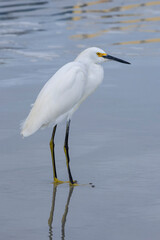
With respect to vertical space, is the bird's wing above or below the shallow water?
above

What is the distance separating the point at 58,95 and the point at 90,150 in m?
0.75

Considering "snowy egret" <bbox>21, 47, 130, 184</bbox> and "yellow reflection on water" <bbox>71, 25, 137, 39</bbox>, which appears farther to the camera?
"yellow reflection on water" <bbox>71, 25, 137, 39</bbox>

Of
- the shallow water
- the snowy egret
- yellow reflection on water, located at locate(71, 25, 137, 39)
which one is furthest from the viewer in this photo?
yellow reflection on water, located at locate(71, 25, 137, 39)

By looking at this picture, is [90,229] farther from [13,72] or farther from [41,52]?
[41,52]

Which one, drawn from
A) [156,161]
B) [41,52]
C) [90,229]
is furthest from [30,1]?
[90,229]

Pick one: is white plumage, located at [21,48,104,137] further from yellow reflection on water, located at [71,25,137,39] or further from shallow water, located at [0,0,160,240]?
yellow reflection on water, located at [71,25,137,39]

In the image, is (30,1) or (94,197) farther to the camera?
(30,1)

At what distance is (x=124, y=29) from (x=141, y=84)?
4.91 meters

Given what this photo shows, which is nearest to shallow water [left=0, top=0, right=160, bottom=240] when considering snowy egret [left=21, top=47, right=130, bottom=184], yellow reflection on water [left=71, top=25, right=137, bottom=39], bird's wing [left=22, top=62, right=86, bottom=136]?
yellow reflection on water [left=71, top=25, right=137, bottom=39]

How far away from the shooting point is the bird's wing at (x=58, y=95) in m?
5.81

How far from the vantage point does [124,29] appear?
13.6m

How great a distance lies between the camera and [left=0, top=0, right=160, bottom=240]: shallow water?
15.3ft

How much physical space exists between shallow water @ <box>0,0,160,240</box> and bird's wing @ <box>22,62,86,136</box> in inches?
19.5

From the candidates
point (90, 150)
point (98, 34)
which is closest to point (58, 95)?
point (90, 150)
